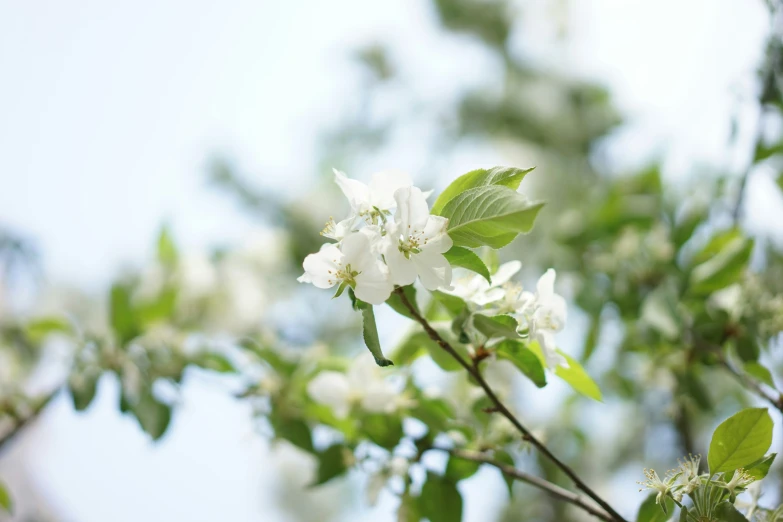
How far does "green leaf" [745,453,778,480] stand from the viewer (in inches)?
21.9

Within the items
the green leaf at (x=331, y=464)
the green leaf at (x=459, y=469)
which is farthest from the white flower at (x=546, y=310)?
the green leaf at (x=331, y=464)

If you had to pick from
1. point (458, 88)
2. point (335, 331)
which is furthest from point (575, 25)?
→ point (335, 331)

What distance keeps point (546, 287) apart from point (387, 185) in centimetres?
19

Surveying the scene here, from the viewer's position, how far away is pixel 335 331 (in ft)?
9.50

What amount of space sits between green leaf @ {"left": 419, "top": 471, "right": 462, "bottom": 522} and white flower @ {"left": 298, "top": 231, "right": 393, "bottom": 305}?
36 centimetres

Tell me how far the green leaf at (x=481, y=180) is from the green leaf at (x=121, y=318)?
68 centimetres

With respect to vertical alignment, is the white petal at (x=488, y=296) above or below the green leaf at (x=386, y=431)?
above

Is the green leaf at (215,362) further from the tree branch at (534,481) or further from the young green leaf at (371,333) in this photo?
the young green leaf at (371,333)

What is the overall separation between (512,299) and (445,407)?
0.85ft

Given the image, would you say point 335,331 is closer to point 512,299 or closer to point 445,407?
point 445,407

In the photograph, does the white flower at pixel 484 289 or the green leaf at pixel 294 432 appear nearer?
the white flower at pixel 484 289

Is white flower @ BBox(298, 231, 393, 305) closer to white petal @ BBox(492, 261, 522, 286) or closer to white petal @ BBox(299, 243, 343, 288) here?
white petal @ BBox(299, 243, 343, 288)

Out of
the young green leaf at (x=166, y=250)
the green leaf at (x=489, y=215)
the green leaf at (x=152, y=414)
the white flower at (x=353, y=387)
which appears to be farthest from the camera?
the young green leaf at (x=166, y=250)

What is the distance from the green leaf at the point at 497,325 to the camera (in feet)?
1.97
